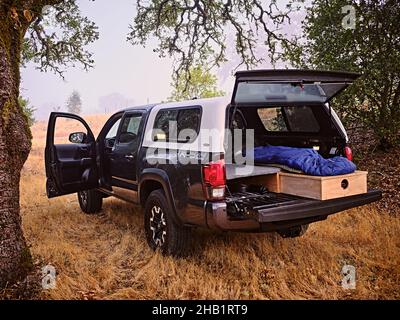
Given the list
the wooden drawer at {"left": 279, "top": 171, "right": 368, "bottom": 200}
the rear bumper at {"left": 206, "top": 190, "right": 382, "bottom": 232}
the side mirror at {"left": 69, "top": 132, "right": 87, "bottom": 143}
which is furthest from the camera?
the side mirror at {"left": 69, "top": 132, "right": 87, "bottom": 143}

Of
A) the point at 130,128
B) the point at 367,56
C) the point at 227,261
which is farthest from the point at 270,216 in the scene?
the point at 367,56

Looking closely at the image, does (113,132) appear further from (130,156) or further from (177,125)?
(177,125)

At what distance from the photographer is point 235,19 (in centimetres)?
1075

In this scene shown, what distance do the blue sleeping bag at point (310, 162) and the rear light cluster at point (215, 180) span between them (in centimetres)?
109

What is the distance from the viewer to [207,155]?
12.7ft

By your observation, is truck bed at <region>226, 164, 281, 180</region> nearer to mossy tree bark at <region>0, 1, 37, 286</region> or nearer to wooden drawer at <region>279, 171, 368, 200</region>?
wooden drawer at <region>279, 171, 368, 200</region>

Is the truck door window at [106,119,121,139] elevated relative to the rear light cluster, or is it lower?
elevated

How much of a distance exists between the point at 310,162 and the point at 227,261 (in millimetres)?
1569

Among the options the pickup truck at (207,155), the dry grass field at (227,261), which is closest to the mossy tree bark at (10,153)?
the dry grass field at (227,261)

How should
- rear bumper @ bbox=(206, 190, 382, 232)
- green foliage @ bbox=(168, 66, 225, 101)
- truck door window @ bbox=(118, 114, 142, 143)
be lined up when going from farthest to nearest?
green foliage @ bbox=(168, 66, 225, 101) → truck door window @ bbox=(118, 114, 142, 143) → rear bumper @ bbox=(206, 190, 382, 232)

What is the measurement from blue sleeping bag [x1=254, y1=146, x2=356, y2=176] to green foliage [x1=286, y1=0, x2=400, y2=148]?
395cm

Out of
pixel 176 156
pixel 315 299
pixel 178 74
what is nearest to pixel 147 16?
pixel 178 74

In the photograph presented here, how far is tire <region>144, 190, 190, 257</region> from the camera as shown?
445 cm

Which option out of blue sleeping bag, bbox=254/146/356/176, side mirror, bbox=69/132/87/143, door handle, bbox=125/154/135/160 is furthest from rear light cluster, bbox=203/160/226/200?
side mirror, bbox=69/132/87/143
